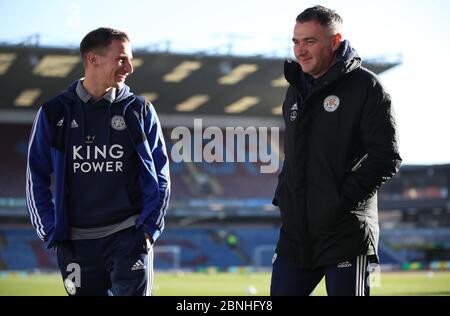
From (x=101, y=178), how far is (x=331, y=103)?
1.09 m

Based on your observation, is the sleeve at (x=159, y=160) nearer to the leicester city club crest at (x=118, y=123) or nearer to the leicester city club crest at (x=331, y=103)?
the leicester city club crest at (x=118, y=123)

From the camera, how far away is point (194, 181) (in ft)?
114

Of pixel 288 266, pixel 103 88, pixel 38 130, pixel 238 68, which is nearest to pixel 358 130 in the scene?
pixel 288 266

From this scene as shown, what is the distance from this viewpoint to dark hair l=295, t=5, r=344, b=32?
371cm

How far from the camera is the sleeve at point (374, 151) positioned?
140 inches

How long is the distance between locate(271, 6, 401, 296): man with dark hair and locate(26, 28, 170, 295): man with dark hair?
2.03 ft

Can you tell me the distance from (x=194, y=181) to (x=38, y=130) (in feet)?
101

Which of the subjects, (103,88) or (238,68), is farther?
(238,68)

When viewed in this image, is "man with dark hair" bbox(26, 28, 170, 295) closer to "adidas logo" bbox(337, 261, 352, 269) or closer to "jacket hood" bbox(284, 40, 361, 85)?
"jacket hood" bbox(284, 40, 361, 85)

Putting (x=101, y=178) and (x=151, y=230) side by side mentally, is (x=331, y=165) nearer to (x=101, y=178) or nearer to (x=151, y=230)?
(x=151, y=230)

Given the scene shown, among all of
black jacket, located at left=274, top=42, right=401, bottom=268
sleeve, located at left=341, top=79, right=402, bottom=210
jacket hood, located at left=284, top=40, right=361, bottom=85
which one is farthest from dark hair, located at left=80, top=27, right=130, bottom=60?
sleeve, located at left=341, top=79, right=402, bottom=210

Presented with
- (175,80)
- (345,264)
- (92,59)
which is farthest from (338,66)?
(175,80)
